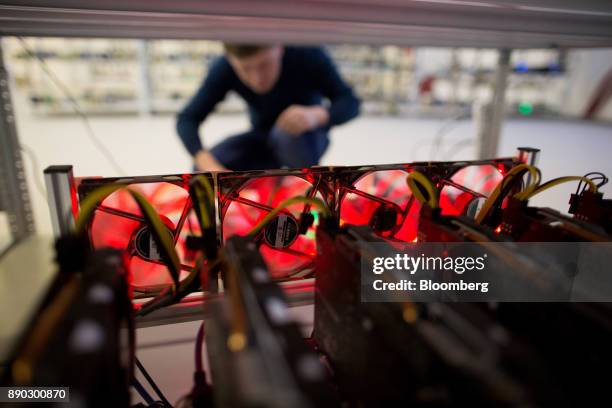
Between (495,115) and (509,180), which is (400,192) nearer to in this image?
(509,180)

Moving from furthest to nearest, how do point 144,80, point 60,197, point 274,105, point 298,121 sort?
point 144,80 < point 274,105 < point 298,121 < point 60,197

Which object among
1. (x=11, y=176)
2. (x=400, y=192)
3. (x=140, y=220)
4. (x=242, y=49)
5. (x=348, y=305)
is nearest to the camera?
(x=348, y=305)

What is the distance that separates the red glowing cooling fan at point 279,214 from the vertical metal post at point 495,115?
946mm

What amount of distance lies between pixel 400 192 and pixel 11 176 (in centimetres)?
133

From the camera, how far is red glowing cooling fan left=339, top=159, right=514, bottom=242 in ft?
2.06

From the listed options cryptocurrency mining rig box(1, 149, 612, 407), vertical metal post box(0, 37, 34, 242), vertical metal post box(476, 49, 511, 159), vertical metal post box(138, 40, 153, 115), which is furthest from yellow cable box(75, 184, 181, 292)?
vertical metal post box(138, 40, 153, 115)

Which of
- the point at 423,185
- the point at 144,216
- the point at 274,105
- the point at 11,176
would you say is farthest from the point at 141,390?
the point at 274,105

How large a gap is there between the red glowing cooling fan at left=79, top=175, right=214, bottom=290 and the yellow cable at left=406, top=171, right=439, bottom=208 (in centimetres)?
29

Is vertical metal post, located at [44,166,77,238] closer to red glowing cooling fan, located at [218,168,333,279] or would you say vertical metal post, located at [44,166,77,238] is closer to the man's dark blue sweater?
red glowing cooling fan, located at [218,168,333,279]

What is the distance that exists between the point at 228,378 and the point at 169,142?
3847 mm

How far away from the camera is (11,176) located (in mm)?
1315

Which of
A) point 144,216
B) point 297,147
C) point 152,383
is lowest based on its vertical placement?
point 152,383

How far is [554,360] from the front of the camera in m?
0.30

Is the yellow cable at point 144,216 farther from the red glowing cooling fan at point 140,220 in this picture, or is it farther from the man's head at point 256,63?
the man's head at point 256,63
